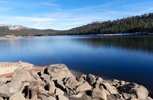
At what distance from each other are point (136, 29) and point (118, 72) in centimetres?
17197

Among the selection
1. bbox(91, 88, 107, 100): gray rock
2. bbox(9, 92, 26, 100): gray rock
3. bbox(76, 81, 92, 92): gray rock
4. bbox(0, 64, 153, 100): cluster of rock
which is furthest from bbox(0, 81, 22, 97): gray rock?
bbox(91, 88, 107, 100): gray rock

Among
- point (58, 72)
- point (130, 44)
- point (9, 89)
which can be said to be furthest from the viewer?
point (130, 44)

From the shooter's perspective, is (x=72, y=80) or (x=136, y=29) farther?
(x=136, y=29)

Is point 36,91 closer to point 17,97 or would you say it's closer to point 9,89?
point 17,97

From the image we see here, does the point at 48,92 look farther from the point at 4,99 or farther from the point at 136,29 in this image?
the point at 136,29

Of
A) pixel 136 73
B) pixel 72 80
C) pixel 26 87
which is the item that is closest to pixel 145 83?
pixel 136 73

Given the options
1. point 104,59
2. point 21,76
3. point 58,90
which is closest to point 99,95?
point 58,90

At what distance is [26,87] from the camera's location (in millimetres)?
11305

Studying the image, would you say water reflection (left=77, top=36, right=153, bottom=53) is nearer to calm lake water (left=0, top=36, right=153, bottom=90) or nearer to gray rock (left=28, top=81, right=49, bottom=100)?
calm lake water (left=0, top=36, right=153, bottom=90)

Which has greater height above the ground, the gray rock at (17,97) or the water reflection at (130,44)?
the water reflection at (130,44)

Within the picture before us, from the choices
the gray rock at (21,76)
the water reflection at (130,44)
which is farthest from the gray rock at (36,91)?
the water reflection at (130,44)

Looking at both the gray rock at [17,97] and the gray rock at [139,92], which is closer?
the gray rock at [17,97]

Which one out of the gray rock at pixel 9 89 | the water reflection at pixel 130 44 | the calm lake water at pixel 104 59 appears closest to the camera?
the gray rock at pixel 9 89

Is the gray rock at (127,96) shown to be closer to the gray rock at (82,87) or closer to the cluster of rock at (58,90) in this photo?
the cluster of rock at (58,90)
